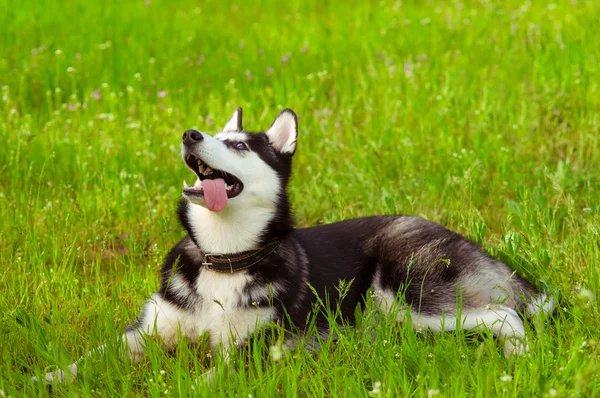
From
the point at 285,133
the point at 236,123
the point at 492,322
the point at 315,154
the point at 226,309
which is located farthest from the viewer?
the point at 315,154

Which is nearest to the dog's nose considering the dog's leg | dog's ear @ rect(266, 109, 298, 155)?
dog's ear @ rect(266, 109, 298, 155)

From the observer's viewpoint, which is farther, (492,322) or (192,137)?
(492,322)

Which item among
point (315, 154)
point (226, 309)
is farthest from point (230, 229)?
point (315, 154)

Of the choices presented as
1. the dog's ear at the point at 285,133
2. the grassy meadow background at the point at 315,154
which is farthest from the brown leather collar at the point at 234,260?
the dog's ear at the point at 285,133

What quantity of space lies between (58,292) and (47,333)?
20.4 inches

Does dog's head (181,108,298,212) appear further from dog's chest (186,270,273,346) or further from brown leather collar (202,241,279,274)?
dog's chest (186,270,273,346)

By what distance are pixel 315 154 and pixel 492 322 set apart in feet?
9.03

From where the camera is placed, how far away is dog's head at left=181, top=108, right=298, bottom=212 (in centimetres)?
375

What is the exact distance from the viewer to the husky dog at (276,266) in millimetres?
3811

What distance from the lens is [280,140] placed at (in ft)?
14.5

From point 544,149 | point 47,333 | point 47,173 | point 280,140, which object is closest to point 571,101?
point 544,149

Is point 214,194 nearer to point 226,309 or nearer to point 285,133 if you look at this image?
point 226,309

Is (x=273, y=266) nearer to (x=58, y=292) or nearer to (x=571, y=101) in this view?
(x=58, y=292)

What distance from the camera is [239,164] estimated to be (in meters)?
3.93
